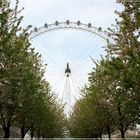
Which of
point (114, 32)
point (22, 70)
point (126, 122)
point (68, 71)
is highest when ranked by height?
point (68, 71)

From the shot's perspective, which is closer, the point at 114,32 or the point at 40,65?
the point at 114,32

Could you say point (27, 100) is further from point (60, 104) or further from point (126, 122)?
point (60, 104)

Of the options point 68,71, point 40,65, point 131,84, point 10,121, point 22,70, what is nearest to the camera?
point 131,84

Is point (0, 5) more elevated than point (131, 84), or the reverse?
point (0, 5)

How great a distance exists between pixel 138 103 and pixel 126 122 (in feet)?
45.6

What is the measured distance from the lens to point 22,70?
1297 inches

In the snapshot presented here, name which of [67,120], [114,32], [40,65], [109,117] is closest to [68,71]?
[40,65]

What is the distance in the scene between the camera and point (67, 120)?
15625 cm

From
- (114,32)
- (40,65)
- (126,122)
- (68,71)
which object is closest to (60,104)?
(68,71)

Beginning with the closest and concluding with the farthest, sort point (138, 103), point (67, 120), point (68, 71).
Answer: point (138, 103) → point (68, 71) → point (67, 120)

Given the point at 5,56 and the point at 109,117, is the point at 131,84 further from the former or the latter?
the point at 109,117

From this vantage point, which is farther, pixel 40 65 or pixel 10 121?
pixel 40 65

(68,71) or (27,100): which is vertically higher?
(68,71)

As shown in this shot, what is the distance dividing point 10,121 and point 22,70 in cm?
1145
